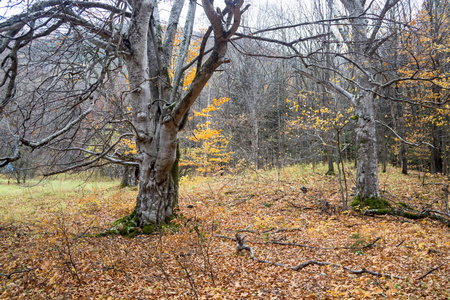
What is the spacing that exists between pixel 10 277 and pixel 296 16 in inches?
631

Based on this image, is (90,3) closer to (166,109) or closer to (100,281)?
(166,109)

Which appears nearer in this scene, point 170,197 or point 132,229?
point 132,229

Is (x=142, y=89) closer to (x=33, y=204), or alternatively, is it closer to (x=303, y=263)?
(x=303, y=263)

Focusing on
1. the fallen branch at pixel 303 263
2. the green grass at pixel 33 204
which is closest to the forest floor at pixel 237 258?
the fallen branch at pixel 303 263

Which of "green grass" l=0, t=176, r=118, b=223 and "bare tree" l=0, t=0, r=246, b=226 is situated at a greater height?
"bare tree" l=0, t=0, r=246, b=226

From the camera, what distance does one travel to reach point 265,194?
354 inches

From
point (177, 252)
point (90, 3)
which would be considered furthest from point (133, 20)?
point (177, 252)

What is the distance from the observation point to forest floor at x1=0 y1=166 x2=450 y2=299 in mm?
3492

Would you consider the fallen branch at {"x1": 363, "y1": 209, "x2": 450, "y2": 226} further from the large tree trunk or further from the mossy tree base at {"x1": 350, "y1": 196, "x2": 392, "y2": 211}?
the large tree trunk

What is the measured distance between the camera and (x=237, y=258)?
471 cm

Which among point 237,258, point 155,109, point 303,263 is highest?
point 155,109

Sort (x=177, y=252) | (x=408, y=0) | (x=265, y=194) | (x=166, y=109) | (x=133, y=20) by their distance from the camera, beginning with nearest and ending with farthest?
(x=177, y=252) → (x=133, y=20) → (x=166, y=109) → (x=265, y=194) → (x=408, y=0)

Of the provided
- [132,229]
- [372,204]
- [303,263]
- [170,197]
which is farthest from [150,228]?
[372,204]

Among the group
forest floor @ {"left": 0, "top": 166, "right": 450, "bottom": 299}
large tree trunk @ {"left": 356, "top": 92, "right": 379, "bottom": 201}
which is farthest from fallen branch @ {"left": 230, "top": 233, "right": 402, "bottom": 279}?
large tree trunk @ {"left": 356, "top": 92, "right": 379, "bottom": 201}
